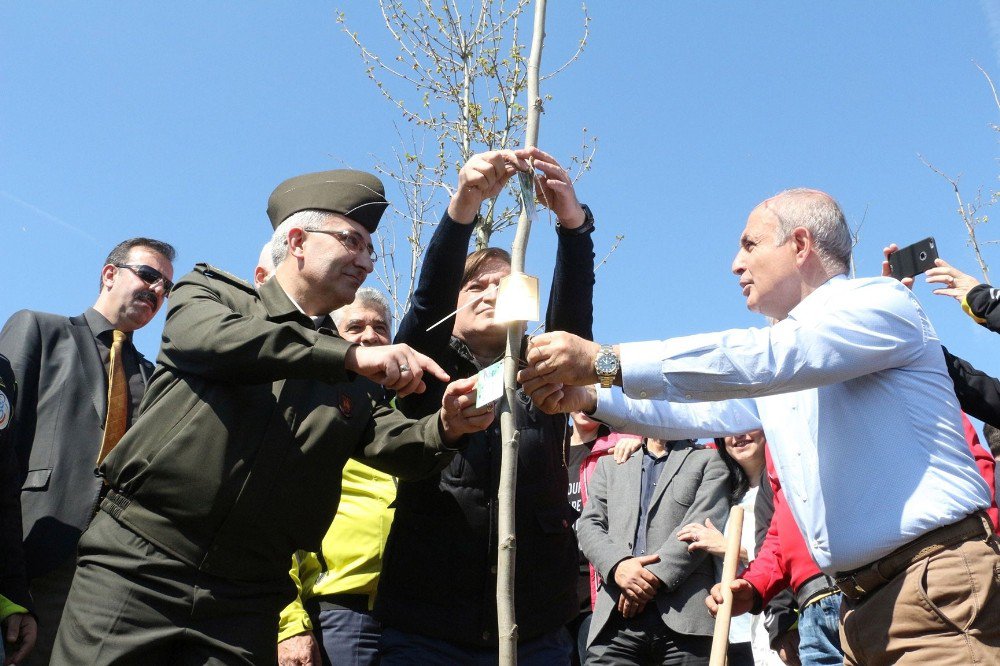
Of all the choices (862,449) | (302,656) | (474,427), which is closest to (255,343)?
(474,427)

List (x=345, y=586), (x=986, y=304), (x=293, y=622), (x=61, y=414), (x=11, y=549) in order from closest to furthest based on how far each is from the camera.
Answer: (x=11, y=549), (x=293, y=622), (x=345, y=586), (x=61, y=414), (x=986, y=304)

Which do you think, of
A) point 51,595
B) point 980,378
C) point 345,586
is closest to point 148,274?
point 51,595

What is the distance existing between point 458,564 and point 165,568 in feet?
3.55

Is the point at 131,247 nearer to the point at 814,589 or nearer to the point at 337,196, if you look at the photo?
the point at 337,196

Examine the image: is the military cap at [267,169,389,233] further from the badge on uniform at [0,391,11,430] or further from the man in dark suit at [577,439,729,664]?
the man in dark suit at [577,439,729,664]

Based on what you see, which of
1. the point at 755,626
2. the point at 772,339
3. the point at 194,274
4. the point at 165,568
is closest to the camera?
the point at 165,568

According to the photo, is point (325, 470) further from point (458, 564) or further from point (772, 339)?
point (772, 339)

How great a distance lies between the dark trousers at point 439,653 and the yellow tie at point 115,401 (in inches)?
66.5

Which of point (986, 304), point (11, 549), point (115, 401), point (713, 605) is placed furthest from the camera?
point (986, 304)

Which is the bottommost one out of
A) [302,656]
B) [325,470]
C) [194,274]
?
[302,656]

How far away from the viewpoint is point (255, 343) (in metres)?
2.89

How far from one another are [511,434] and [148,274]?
3.28 meters

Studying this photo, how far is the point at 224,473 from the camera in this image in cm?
293

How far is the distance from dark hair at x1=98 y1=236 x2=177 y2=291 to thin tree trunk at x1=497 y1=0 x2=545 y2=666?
3.21 meters
